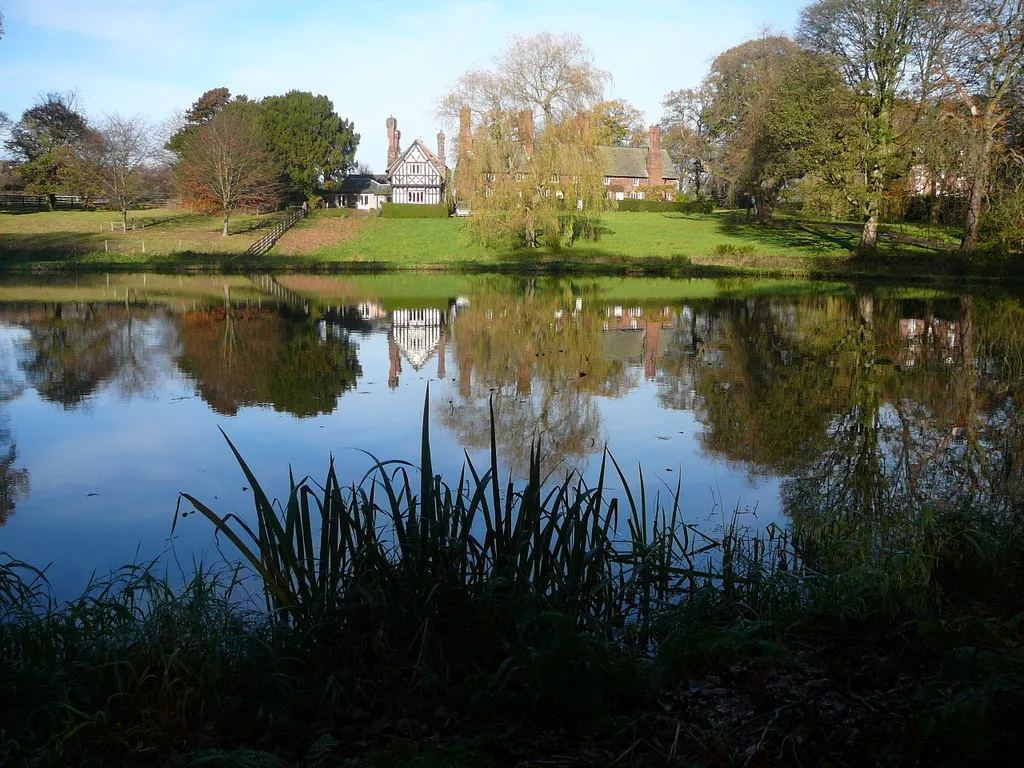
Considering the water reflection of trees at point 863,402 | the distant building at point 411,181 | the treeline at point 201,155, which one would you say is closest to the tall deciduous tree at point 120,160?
the treeline at point 201,155

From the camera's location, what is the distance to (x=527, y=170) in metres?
37.0

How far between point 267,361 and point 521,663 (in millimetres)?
11348

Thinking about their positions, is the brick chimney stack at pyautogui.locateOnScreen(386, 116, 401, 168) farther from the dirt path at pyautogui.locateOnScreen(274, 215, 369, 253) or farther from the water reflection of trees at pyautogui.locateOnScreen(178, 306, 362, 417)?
the water reflection of trees at pyautogui.locateOnScreen(178, 306, 362, 417)

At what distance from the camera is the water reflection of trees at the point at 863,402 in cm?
696

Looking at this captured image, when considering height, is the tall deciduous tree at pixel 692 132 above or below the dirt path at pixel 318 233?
above

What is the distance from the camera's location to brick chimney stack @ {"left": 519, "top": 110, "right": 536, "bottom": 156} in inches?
1447

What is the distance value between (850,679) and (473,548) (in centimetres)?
177

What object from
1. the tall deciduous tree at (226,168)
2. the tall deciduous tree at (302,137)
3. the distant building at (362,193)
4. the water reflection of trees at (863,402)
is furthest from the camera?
the distant building at (362,193)

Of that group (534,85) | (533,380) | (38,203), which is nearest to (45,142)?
(38,203)

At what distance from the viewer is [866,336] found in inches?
671

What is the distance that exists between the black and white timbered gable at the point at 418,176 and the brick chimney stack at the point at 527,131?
33.7 meters

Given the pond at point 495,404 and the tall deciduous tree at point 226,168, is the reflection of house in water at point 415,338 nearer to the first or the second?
the pond at point 495,404

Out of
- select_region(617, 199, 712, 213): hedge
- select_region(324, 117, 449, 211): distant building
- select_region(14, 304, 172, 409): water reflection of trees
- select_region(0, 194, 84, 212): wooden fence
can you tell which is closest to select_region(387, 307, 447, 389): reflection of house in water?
select_region(14, 304, 172, 409): water reflection of trees

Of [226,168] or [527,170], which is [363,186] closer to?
[226,168]
